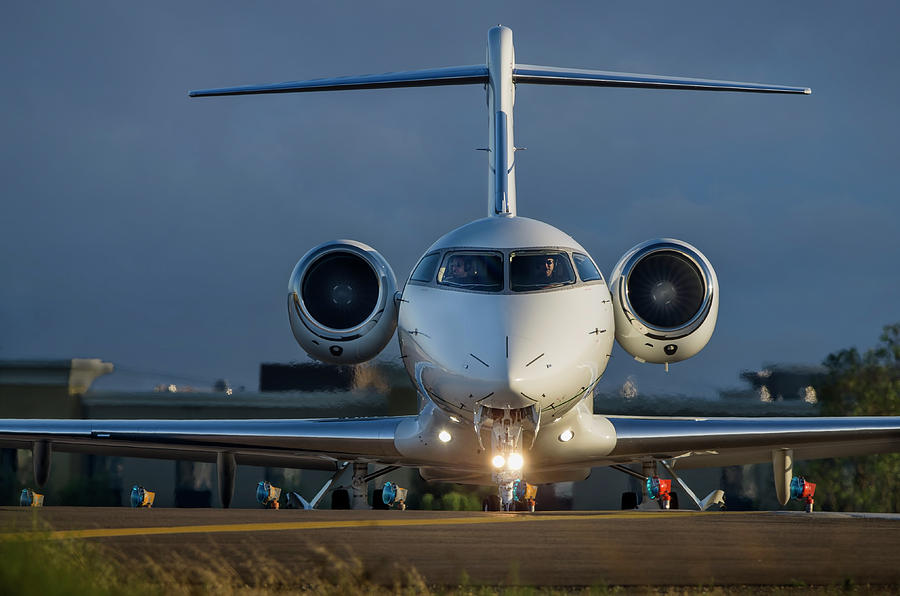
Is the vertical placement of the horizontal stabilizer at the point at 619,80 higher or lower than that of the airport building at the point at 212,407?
higher

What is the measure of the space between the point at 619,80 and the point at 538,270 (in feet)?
22.7

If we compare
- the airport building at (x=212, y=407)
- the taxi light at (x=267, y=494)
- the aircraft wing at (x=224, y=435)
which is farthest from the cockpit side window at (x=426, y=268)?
the taxi light at (x=267, y=494)

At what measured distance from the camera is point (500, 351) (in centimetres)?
1053

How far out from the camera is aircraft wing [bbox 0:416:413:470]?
14.2 metres

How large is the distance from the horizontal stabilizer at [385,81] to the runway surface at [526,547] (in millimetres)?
11270

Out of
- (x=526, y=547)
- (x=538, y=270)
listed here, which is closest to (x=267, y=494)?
(x=538, y=270)

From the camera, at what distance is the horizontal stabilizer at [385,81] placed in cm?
1658

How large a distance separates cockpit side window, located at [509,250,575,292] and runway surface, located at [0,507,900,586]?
508cm

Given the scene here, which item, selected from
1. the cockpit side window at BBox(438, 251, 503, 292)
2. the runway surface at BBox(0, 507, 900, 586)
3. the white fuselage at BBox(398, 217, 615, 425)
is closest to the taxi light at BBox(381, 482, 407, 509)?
the white fuselage at BBox(398, 217, 615, 425)

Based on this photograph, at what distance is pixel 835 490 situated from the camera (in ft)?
72.6

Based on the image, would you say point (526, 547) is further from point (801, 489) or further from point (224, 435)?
point (801, 489)

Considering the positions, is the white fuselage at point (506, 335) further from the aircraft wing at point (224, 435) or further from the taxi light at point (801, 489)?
the taxi light at point (801, 489)

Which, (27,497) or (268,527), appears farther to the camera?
(27,497)

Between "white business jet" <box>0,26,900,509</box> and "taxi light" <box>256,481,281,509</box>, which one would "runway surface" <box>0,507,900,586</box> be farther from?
"taxi light" <box>256,481,281,509</box>
